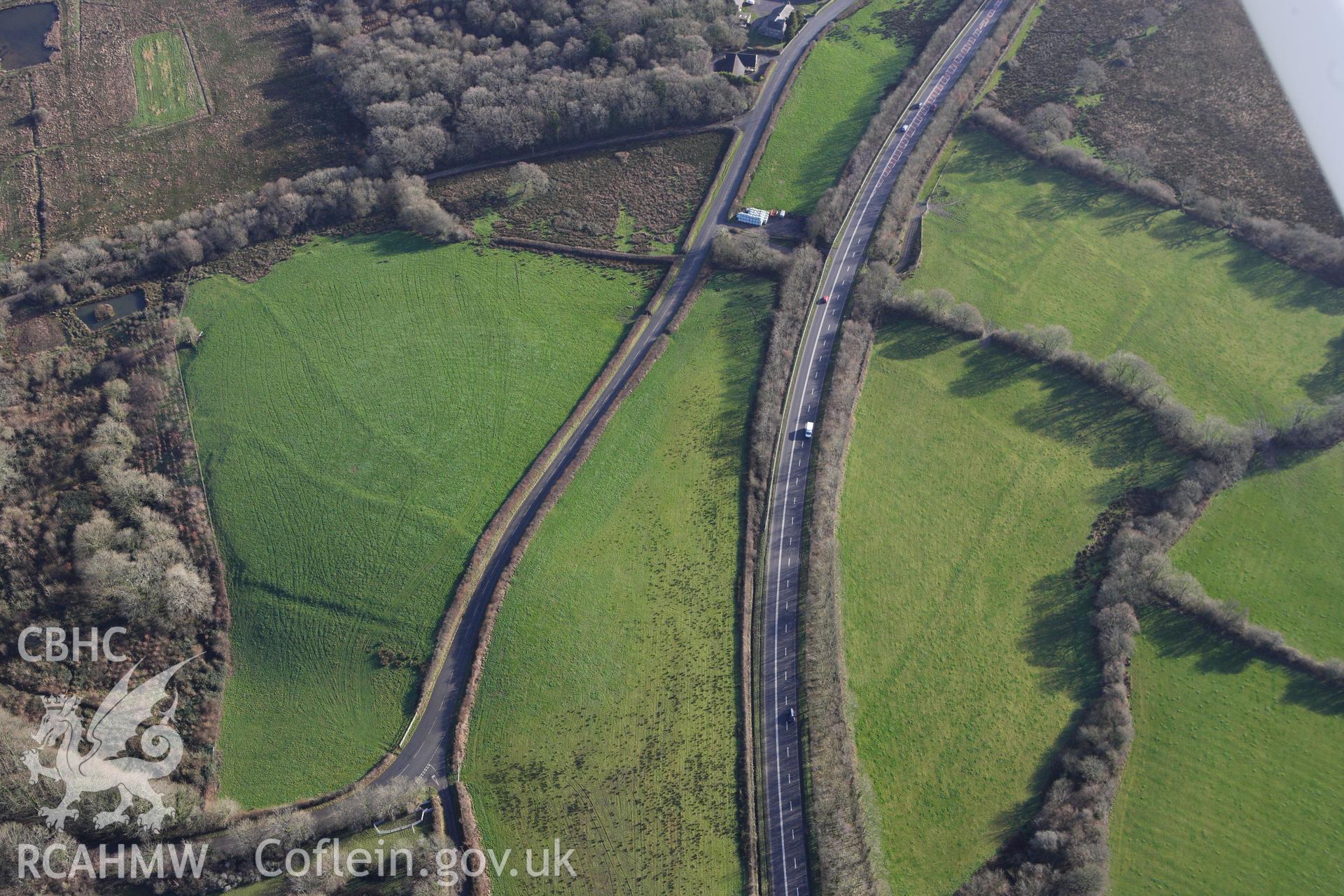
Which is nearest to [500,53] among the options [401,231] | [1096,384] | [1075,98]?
[401,231]

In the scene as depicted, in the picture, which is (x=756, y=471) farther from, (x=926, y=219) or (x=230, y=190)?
(x=230, y=190)

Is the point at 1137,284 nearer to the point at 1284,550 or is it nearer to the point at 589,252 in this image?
the point at 1284,550

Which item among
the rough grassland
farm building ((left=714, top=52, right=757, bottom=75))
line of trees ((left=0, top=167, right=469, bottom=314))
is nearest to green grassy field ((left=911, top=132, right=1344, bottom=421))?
the rough grassland

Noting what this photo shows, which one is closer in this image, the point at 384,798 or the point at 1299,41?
the point at 384,798

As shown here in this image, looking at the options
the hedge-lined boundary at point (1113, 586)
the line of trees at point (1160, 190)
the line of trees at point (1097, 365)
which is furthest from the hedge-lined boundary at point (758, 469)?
the line of trees at point (1160, 190)

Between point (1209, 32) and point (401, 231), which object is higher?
point (1209, 32)

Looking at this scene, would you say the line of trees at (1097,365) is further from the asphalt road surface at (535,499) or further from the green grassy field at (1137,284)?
the asphalt road surface at (535,499)
